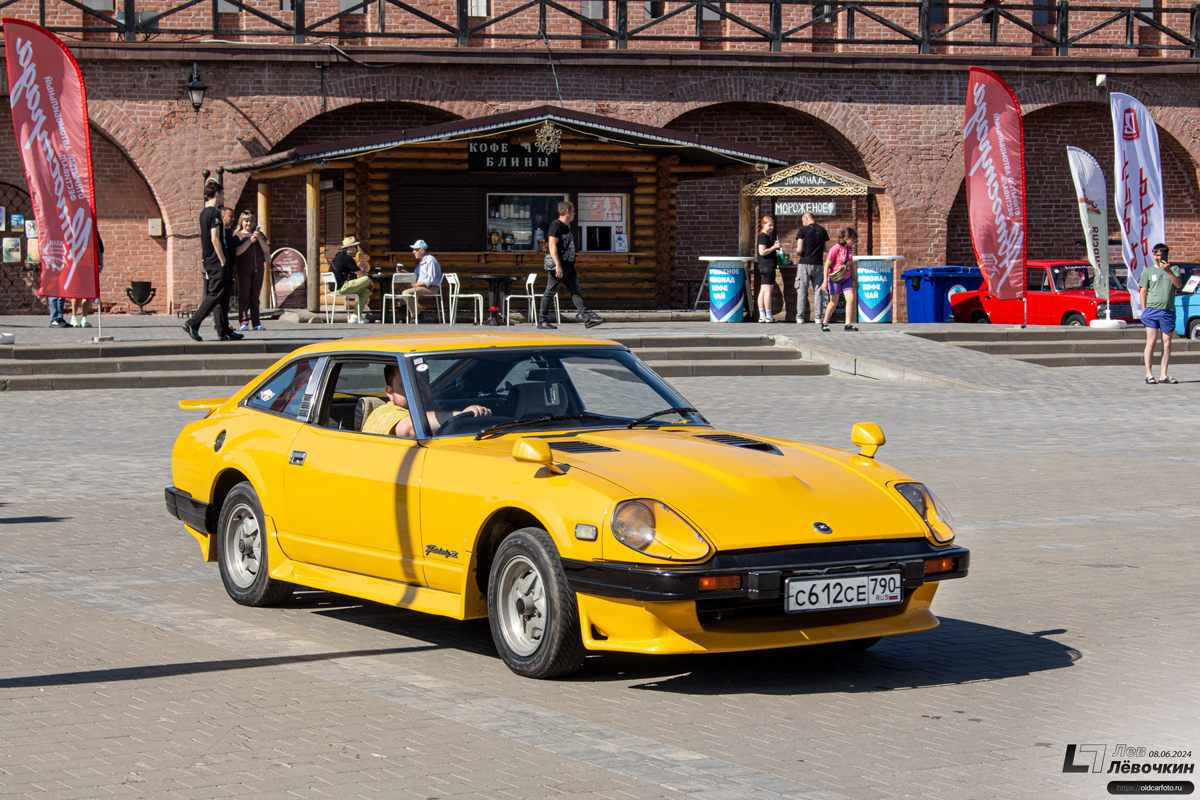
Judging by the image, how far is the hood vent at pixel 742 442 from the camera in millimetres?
6320

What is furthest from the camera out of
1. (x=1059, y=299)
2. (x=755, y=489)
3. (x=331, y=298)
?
(x=1059, y=299)

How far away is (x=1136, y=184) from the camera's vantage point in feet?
79.0

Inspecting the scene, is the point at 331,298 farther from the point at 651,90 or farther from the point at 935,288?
the point at 935,288

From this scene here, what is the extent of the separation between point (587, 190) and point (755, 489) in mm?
24445

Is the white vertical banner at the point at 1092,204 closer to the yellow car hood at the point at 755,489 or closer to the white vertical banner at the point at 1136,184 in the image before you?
the white vertical banner at the point at 1136,184

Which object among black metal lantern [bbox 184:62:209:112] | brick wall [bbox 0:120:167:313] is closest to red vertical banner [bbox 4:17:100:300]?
black metal lantern [bbox 184:62:209:112]

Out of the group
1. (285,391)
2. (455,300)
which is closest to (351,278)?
(455,300)

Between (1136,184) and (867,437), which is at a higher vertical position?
(1136,184)

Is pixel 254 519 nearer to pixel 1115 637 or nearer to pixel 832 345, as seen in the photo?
pixel 1115 637

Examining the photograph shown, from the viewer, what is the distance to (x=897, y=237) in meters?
32.6

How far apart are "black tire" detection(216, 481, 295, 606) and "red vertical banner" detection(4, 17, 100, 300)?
42.3ft

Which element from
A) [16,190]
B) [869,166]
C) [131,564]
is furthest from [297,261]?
[131,564]

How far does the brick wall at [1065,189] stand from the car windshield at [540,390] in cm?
2911

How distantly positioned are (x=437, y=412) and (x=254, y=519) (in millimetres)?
1315
